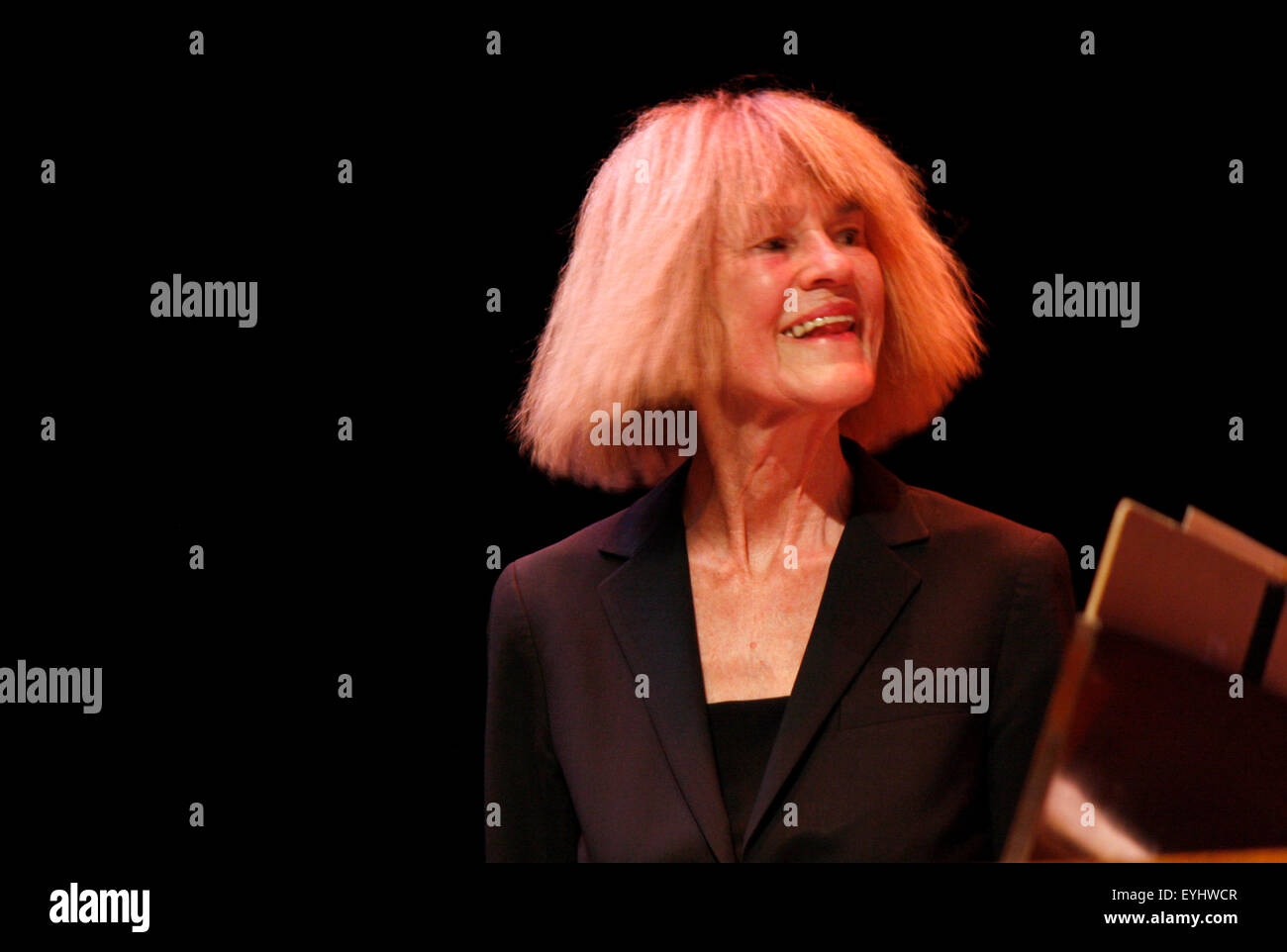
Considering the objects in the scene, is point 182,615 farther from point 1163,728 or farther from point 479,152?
point 1163,728

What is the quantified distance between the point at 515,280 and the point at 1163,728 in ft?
5.10

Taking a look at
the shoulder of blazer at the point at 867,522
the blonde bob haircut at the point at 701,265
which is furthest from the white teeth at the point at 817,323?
the shoulder of blazer at the point at 867,522

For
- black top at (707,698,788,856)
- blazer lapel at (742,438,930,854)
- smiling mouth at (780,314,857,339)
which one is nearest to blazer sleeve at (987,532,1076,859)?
blazer lapel at (742,438,930,854)

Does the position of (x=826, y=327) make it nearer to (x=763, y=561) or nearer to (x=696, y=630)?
(x=763, y=561)

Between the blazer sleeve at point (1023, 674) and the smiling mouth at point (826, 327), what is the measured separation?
416mm

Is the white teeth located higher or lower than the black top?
higher

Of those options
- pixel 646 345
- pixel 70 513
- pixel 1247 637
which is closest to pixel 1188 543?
pixel 1247 637

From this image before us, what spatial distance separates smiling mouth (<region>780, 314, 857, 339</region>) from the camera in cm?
184

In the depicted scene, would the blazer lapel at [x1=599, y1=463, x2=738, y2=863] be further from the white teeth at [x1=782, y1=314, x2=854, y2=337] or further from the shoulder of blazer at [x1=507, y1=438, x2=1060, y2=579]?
the white teeth at [x1=782, y1=314, x2=854, y2=337]

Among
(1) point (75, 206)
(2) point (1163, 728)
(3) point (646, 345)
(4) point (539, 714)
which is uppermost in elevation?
(1) point (75, 206)

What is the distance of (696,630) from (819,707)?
0.76ft

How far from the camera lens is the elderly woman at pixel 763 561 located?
180 centimetres

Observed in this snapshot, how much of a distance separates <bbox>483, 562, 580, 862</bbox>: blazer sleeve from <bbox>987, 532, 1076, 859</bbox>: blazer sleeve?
0.65 meters

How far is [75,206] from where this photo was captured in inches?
89.9
